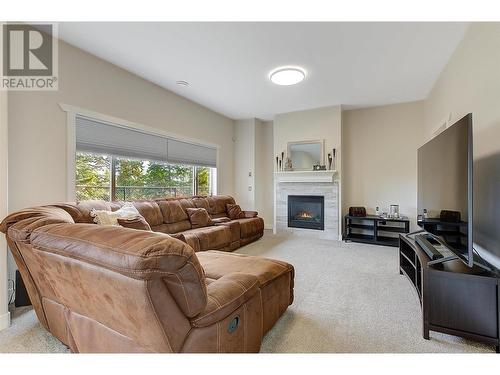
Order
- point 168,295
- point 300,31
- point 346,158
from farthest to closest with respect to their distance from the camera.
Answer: point 346,158 < point 300,31 < point 168,295

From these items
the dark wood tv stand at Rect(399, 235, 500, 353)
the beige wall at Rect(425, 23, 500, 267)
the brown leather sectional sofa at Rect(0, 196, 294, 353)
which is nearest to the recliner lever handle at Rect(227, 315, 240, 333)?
the brown leather sectional sofa at Rect(0, 196, 294, 353)

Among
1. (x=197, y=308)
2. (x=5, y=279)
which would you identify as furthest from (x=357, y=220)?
(x=5, y=279)

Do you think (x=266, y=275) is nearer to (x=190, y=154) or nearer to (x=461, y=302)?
(x=461, y=302)

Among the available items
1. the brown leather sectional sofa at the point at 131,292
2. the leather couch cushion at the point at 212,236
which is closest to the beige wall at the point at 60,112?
the brown leather sectional sofa at the point at 131,292

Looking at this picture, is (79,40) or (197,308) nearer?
(197,308)

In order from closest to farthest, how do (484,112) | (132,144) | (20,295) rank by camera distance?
(484,112)
(20,295)
(132,144)

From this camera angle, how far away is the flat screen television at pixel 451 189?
1.60 metres

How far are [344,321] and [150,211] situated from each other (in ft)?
8.88

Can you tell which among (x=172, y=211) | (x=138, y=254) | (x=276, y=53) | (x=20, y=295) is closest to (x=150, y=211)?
(x=172, y=211)

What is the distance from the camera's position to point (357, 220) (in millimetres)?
4816

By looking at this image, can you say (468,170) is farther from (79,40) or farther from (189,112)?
(189,112)

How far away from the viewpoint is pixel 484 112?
204 cm

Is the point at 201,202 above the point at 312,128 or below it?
below

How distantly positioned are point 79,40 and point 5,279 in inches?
97.6
